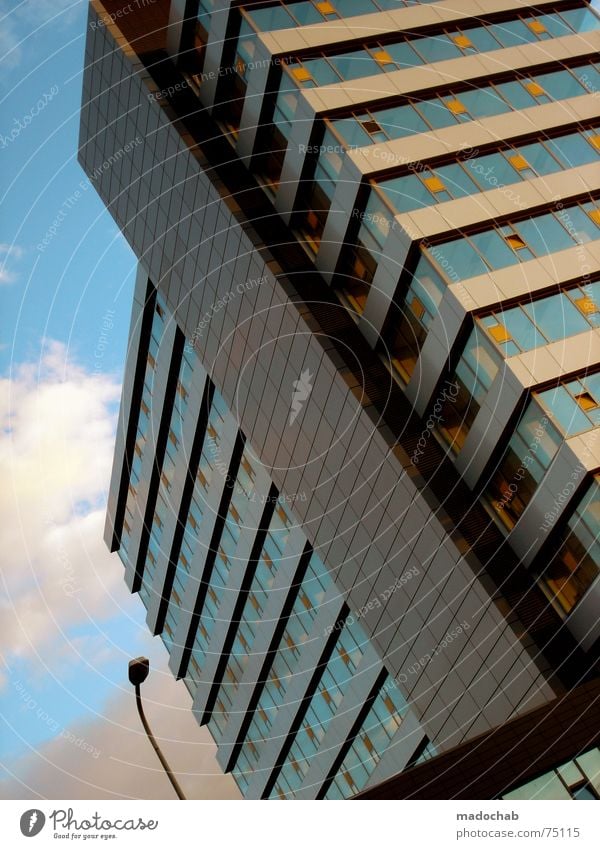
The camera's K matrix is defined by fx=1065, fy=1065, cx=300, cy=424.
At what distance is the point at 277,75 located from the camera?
3919 cm

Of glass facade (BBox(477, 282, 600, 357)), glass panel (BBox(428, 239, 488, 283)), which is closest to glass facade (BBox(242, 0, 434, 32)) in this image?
glass panel (BBox(428, 239, 488, 283))

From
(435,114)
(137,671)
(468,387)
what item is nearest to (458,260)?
(468,387)

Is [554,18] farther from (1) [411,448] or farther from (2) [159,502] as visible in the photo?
(2) [159,502]

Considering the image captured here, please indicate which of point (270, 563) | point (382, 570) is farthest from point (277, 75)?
point (270, 563)

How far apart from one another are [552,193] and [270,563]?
843 inches

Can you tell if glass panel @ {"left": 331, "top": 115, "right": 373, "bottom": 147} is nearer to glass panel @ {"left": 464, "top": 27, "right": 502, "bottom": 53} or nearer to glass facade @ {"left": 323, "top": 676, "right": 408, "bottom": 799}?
glass panel @ {"left": 464, "top": 27, "right": 502, "bottom": 53}

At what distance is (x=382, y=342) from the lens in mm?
36406

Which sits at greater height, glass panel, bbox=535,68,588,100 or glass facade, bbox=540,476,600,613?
glass panel, bbox=535,68,588,100

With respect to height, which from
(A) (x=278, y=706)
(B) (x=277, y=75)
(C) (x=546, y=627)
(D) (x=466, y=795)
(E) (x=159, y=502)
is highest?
(E) (x=159, y=502)

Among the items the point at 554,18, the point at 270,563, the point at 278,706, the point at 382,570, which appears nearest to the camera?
the point at 382,570

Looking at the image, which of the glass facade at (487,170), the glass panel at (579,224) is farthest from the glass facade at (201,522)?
the glass panel at (579,224)

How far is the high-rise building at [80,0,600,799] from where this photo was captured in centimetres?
3106

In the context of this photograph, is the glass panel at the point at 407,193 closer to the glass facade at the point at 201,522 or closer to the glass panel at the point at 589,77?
the glass panel at the point at 589,77

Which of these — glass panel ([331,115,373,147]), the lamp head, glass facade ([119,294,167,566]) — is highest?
glass facade ([119,294,167,566])
